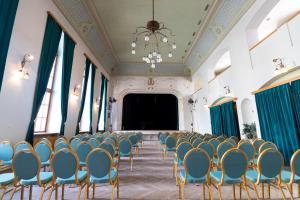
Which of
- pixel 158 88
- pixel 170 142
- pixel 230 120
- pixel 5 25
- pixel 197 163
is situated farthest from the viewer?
pixel 158 88

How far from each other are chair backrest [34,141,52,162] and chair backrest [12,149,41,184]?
1183 millimetres

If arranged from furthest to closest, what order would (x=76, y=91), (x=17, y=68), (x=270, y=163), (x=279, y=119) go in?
(x=76, y=91) < (x=279, y=119) < (x=17, y=68) < (x=270, y=163)

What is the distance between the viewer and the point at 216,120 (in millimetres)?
9805

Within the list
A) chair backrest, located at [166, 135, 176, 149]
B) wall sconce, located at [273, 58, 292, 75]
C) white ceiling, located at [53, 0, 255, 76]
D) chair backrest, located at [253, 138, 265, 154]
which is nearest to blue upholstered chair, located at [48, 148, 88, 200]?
chair backrest, located at [166, 135, 176, 149]

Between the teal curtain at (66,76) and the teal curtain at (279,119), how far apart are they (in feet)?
25.3

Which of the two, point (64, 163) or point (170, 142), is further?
point (170, 142)

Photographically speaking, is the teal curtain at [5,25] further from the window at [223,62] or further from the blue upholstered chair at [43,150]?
the window at [223,62]

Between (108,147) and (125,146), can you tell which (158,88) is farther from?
(108,147)

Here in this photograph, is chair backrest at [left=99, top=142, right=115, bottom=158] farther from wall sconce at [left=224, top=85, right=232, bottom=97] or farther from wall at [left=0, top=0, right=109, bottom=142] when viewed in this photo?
wall sconce at [left=224, top=85, right=232, bottom=97]

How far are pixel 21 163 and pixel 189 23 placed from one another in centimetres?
958

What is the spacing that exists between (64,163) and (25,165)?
51 centimetres

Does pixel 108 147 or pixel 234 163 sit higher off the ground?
pixel 108 147

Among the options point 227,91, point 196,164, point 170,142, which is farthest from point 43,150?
point 227,91

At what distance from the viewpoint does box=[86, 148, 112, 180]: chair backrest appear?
8.06 feet
